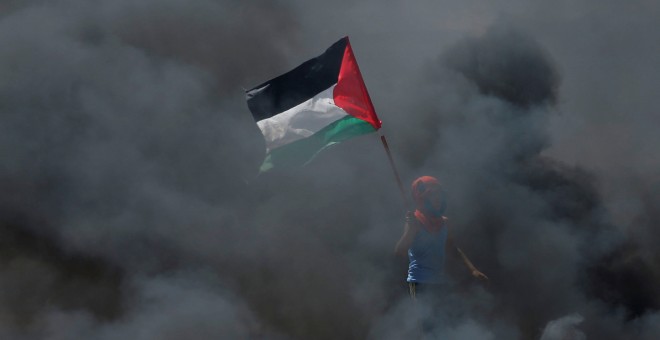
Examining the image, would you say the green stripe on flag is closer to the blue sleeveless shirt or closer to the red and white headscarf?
the red and white headscarf

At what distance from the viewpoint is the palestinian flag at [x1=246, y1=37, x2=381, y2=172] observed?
502 cm

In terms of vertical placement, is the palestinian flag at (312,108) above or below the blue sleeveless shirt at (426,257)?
above

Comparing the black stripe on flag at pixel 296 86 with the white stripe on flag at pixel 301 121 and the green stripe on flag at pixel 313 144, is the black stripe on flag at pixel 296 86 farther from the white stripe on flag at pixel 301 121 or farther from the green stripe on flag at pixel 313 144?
the green stripe on flag at pixel 313 144

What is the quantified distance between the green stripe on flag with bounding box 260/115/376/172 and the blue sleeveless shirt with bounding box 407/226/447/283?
2.82 ft

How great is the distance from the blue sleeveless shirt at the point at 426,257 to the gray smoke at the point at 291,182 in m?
0.55

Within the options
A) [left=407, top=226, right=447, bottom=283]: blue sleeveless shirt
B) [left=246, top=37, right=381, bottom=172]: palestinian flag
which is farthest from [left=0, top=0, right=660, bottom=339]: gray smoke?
[left=246, top=37, right=381, bottom=172]: palestinian flag

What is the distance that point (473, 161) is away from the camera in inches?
293

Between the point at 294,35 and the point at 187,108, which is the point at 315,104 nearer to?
the point at 187,108

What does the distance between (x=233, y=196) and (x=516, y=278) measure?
108 inches

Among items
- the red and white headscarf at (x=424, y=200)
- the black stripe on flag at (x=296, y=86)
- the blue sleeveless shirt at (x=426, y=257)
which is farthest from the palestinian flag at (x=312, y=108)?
the blue sleeveless shirt at (x=426, y=257)

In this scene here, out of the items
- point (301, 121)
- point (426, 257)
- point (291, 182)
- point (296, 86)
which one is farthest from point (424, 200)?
point (291, 182)

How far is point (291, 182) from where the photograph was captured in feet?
22.7

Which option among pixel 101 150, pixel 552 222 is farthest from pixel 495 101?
pixel 101 150

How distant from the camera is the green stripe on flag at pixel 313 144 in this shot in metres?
5.01
